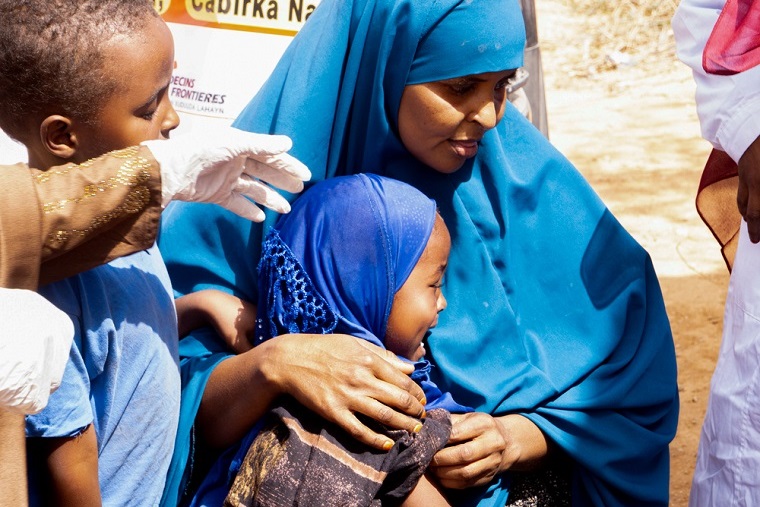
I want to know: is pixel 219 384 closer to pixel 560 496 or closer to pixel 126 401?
pixel 126 401

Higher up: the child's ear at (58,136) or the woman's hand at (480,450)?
the child's ear at (58,136)

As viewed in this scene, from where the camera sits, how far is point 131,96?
202 centimetres

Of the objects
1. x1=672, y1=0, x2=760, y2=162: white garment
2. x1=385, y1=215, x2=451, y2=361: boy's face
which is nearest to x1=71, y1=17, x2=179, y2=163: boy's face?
x1=385, y1=215, x2=451, y2=361: boy's face

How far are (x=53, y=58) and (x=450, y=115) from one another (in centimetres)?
105

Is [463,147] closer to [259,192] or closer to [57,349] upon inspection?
[259,192]

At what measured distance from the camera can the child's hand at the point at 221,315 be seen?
2582 mm

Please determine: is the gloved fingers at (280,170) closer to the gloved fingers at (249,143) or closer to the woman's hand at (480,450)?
the gloved fingers at (249,143)

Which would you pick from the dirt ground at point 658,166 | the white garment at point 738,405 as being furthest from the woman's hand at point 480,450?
the dirt ground at point 658,166

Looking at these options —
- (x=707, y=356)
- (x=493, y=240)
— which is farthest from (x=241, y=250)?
(x=707, y=356)

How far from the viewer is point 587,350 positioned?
8.80 ft

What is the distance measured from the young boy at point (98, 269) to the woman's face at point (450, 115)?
2.40ft

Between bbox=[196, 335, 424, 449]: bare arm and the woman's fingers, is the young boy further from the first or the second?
the woman's fingers

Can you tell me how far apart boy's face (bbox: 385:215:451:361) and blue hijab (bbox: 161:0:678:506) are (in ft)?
0.61

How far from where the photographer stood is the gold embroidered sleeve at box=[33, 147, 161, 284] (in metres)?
1.75
